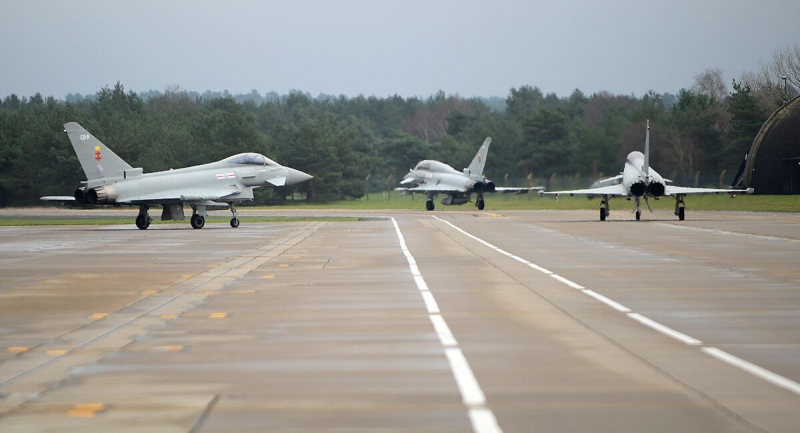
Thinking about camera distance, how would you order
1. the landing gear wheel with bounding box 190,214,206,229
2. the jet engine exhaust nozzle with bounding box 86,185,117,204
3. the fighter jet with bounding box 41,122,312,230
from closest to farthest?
1. the jet engine exhaust nozzle with bounding box 86,185,117,204
2. the fighter jet with bounding box 41,122,312,230
3. the landing gear wheel with bounding box 190,214,206,229

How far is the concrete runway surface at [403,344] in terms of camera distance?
281 inches

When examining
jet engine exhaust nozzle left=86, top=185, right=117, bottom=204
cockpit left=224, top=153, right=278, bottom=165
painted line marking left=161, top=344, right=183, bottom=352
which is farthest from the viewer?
cockpit left=224, top=153, right=278, bottom=165

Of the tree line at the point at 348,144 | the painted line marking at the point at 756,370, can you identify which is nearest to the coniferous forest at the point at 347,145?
the tree line at the point at 348,144

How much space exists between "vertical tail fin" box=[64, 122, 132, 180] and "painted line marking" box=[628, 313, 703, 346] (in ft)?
103

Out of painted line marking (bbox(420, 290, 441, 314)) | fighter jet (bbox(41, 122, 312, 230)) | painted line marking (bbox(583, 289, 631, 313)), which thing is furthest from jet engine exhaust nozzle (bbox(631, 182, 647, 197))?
painted line marking (bbox(420, 290, 441, 314))

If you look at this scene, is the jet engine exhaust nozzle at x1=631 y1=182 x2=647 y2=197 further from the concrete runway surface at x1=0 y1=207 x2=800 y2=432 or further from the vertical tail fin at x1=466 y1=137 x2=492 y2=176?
the vertical tail fin at x1=466 y1=137 x2=492 y2=176

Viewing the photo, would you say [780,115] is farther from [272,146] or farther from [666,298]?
[666,298]

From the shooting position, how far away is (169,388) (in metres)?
8.12

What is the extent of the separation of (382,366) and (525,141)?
99.2 metres

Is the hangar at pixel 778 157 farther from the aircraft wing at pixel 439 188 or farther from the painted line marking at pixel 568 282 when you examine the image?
the painted line marking at pixel 568 282

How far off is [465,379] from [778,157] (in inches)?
2596

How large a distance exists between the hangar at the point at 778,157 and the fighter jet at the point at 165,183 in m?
38.7

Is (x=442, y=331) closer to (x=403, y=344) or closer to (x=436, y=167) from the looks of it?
(x=403, y=344)

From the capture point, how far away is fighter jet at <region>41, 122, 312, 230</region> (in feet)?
133
